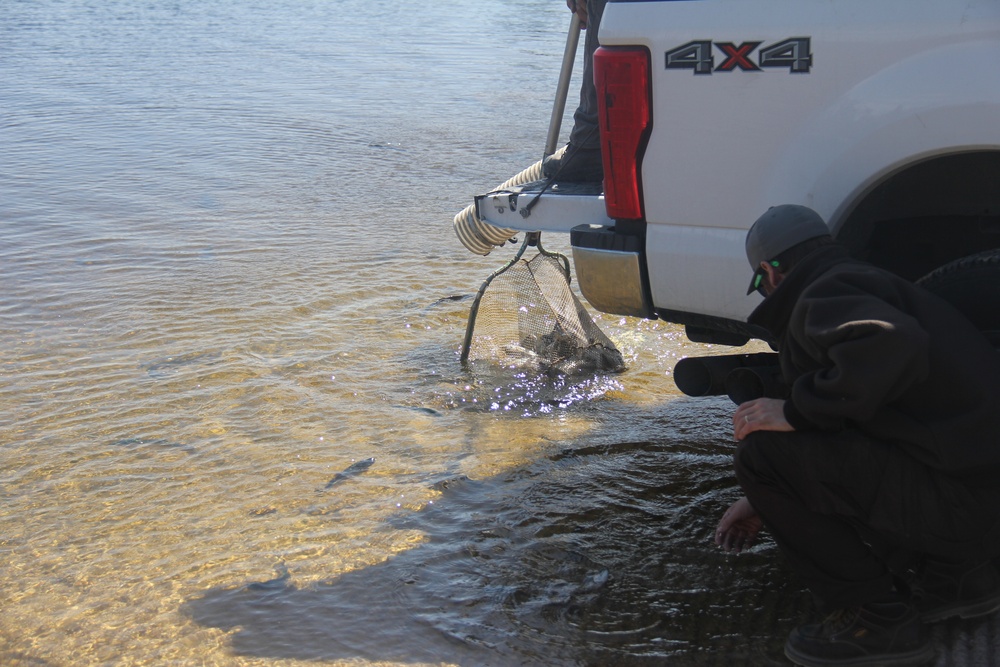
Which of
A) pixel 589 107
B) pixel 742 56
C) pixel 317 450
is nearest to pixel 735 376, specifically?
pixel 742 56

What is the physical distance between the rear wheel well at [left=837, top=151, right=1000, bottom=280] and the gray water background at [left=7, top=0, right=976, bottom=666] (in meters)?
1.11

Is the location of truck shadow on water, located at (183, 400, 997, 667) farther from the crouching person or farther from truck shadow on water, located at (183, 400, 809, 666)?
the crouching person

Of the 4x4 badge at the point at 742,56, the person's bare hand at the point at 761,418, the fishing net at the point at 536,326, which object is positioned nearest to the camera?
the person's bare hand at the point at 761,418

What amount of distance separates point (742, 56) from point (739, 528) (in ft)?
4.95

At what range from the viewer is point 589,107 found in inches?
184

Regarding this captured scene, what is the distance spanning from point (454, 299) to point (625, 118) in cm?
300

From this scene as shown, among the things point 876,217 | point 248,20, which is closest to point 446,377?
point 876,217

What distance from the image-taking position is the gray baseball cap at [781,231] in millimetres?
2838

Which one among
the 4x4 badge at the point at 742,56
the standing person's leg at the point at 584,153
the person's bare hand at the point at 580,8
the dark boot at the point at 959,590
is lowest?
the dark boot at the point at 959,590

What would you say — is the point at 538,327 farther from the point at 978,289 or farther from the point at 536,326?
the point at 978,289

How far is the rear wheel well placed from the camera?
10.7 feet

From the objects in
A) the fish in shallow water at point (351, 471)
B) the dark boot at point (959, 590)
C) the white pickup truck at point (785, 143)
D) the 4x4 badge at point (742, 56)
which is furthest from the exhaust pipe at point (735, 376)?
the fish in shallow water at point (351, 471)

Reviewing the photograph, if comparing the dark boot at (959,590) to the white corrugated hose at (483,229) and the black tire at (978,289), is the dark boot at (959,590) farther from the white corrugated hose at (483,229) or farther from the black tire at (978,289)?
the white corrugated hose at (483,229)

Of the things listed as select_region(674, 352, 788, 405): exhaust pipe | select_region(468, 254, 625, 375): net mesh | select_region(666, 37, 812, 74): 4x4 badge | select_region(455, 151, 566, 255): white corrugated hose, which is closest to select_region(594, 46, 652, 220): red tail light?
select_region(666, 37, 812, 74): 4x4 badge
